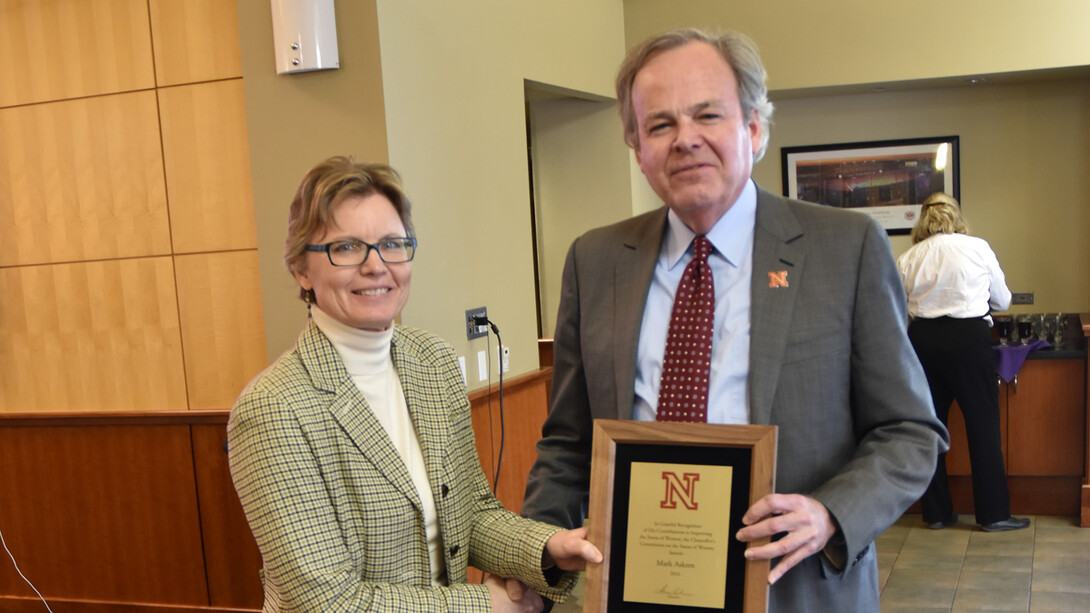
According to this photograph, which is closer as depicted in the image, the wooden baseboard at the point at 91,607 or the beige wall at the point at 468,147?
the beige wall at the point at 468,147

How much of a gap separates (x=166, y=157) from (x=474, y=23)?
146 cm

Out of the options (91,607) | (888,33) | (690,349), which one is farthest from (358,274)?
(888,33)

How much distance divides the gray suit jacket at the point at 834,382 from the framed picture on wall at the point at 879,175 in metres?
5.84

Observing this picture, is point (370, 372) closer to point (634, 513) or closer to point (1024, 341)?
point (634, 513)

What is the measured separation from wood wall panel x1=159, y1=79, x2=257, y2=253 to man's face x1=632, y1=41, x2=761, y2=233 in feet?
8.19

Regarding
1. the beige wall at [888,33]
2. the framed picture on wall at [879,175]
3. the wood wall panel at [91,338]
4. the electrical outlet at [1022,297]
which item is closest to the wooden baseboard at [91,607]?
the wood wall panel at [91,338]

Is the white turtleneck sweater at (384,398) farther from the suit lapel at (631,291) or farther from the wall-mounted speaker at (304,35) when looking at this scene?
the wall-mounted speaker at (304,35)

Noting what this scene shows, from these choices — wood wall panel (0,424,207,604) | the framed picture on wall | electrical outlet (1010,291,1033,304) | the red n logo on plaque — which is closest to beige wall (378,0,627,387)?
wood wall panel (0,424,207,604)

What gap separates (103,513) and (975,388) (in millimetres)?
4647

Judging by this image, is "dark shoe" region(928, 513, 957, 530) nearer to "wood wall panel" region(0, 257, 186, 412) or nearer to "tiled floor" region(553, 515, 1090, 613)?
"tiled floor" region(553, 515, 1090, 613)

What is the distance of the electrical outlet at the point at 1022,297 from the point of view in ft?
22.8

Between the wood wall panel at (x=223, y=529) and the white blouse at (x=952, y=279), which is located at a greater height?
the white blouse at (x=952, y=279)

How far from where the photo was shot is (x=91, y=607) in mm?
4113

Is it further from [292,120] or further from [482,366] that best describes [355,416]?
[482,366]
